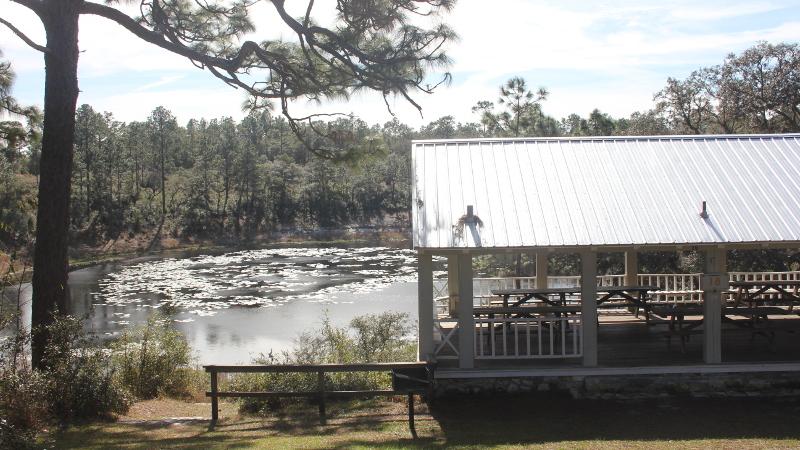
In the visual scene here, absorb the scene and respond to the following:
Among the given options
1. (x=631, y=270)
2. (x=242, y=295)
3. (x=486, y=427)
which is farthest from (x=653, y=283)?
(x=242, y=295)

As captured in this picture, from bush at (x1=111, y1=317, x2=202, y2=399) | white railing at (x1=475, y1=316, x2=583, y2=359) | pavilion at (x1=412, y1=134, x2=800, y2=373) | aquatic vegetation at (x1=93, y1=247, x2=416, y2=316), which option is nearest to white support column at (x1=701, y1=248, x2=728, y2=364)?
pavilion at (x1=412, y1=134, x2=800, y2=373)

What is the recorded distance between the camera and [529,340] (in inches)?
353

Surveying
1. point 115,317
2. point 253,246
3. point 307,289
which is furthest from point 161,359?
point 253,246

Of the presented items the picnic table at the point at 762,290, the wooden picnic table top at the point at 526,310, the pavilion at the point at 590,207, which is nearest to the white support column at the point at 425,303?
the pavilion at the point at 590,207

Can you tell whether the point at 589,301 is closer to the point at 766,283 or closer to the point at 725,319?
the point at 725,319

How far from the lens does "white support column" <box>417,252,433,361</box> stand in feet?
28.2

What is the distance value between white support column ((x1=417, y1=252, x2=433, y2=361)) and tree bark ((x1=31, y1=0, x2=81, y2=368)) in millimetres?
4768

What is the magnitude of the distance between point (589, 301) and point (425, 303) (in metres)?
2.02

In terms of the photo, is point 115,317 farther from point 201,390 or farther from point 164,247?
point 164,247

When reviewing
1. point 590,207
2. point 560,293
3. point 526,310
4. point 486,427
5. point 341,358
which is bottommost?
point 486,427

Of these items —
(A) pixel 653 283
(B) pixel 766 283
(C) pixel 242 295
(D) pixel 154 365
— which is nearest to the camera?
(D) pixel 154 365

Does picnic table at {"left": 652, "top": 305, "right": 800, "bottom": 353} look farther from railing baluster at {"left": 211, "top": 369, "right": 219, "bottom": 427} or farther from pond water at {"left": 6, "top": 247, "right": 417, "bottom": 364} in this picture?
pond water at {"left": 6, "top": 247, "right": 417, "bottom": 364}

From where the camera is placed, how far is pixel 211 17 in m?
11.0

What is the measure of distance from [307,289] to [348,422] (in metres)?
20.1
